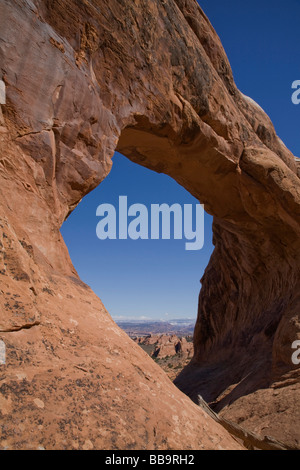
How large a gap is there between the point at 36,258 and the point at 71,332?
100 centimetres

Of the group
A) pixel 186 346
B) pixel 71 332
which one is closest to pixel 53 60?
pixel 71 332

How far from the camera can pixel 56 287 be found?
360 cm

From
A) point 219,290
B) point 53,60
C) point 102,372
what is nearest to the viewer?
point 102,372

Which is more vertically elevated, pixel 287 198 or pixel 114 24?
pixel 114 24

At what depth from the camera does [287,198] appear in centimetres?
1029

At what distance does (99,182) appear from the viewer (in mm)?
5262

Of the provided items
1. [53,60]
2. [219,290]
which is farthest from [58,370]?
[219,290]

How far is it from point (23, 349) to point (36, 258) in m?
1.20

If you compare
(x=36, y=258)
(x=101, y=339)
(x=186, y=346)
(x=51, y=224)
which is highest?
(x=51, y=224)

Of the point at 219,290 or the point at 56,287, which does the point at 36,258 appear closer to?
the point at 56,287

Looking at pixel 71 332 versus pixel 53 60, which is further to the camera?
pixel 53 60

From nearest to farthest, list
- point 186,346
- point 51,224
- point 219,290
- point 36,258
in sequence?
point 36,258 < point 51,224 < point 219,290 < point 186,346

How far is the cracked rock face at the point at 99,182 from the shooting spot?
2.59 metres

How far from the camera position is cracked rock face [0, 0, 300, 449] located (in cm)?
259
